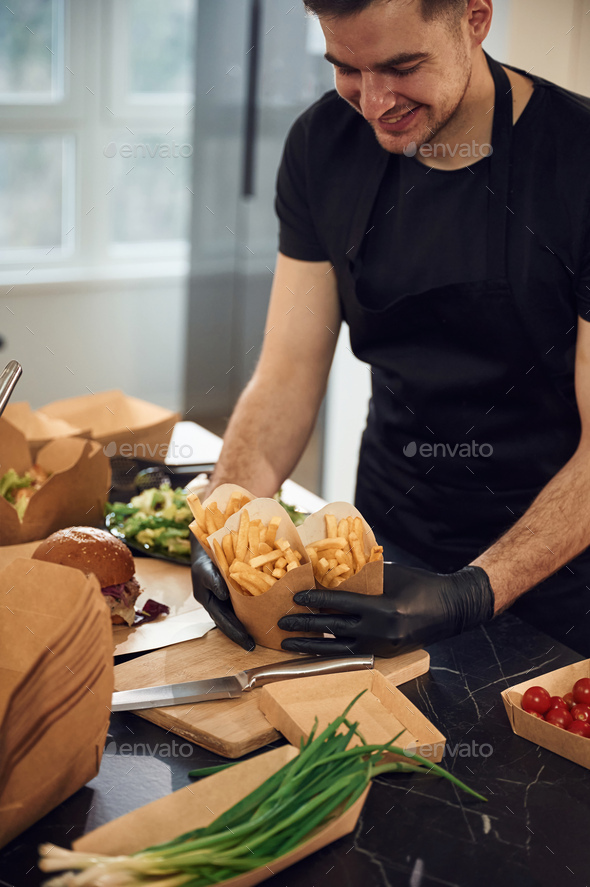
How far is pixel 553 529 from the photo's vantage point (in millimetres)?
1491

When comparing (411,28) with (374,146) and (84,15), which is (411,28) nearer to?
(374,146)

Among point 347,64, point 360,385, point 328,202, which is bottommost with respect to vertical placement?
point 360,385

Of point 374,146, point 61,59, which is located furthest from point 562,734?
point 61,59

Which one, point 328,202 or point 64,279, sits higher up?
point 328,202

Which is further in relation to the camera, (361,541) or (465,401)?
(465,401)

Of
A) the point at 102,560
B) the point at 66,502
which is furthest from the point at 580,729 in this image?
the point at 66,502

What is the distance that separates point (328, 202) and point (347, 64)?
42 cm

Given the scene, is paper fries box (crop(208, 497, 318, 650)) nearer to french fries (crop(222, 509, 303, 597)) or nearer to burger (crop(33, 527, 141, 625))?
french fries (crop(222, 509, 303, 597))

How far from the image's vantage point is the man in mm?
1397

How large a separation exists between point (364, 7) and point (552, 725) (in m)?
1.10

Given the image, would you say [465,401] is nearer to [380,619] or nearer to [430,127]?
[430,127]

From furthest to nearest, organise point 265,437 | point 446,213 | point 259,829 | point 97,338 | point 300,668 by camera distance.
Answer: point 97,338
point 265,437
point 446,213
point 300,668
point 259,829

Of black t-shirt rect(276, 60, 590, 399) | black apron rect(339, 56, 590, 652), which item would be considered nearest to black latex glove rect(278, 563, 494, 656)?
black apron rect(339, 56, 590, 652)

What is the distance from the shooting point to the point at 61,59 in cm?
496
